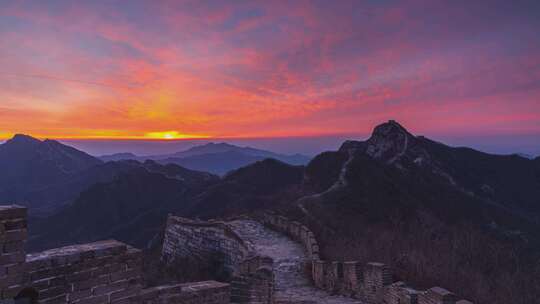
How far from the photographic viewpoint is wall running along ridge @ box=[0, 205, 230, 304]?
3.75 meters

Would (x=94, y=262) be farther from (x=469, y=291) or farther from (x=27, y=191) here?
(x=27, y=191)

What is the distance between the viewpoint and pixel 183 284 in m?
5.64

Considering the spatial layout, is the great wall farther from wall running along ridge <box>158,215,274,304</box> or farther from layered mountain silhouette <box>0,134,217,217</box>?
layered mountain silhouette <box>0,134,217,217</box>

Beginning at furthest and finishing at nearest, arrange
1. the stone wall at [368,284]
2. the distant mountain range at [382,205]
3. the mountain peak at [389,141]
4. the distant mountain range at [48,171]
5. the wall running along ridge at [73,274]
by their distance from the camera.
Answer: the distant mountain range at [48,171] < the mountain peak at [389,141] < the distant mountain range at [382,205] < the stone wall at [368,284] < the wall running along ridge at [73,274]

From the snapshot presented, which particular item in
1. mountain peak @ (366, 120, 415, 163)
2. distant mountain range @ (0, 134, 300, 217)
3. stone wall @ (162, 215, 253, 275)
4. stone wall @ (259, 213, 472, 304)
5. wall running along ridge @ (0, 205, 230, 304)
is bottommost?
distant mountain range @ (0, 134, 300, 217)

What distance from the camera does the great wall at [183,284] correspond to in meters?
3.81

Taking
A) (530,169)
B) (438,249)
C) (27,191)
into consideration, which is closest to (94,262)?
(438,249)

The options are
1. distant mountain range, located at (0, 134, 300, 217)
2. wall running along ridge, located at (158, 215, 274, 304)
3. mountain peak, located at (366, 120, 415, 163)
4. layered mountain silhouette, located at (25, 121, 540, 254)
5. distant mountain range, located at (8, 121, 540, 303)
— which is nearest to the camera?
wall running along ridge, located at (158, 215, 274, 304)

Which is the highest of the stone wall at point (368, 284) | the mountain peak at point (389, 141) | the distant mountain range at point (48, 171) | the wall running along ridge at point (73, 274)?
the mountain peak at point (389, 141)


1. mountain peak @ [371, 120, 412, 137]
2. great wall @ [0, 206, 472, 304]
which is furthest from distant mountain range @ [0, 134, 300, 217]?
great wall @ [0, 206, 472, 304]

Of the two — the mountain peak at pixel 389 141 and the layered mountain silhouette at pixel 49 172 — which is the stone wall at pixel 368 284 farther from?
the layered mountain silhouette at pixel 49 172

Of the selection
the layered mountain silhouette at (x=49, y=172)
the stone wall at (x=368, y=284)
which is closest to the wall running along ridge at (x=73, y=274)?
the stone wall at (x=368, y=284)

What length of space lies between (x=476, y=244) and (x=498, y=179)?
74099mm

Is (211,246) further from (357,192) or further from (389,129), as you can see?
(389,129)
